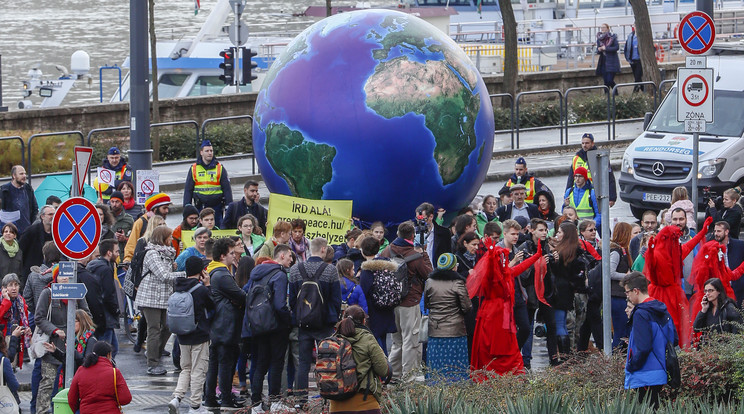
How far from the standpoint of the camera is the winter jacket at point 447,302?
11078mm

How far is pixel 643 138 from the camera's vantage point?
1975 centimetres

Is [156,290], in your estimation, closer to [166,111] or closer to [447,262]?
[447,262]

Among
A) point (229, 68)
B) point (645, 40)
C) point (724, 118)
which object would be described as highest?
point (645, 40)

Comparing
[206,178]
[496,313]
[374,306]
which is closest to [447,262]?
[496,313]

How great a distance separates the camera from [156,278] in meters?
12.1

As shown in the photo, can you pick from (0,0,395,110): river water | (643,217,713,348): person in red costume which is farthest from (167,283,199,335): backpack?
(0,0,395,110): river water

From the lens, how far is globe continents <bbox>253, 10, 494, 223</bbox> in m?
13.9

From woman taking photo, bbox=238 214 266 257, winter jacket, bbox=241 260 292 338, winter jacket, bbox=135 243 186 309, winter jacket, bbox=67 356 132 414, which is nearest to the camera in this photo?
winter jacket, bbox=67 356 132 414

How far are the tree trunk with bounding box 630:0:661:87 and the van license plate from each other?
36.6 feet

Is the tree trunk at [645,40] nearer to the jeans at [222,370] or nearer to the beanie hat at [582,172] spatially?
the beanie hat at [582,172]

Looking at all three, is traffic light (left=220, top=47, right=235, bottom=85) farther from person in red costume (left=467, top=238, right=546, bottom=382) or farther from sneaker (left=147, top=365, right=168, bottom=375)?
person in red costume (left=467, top=238, right=546, bottom=382)

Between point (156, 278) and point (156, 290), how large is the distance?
126 mm

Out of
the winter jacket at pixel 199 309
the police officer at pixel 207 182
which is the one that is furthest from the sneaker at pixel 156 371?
the police officer at pixel 207 182

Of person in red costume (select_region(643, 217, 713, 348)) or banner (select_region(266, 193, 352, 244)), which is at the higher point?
banner (select_region(266, 193, 352, 244))
